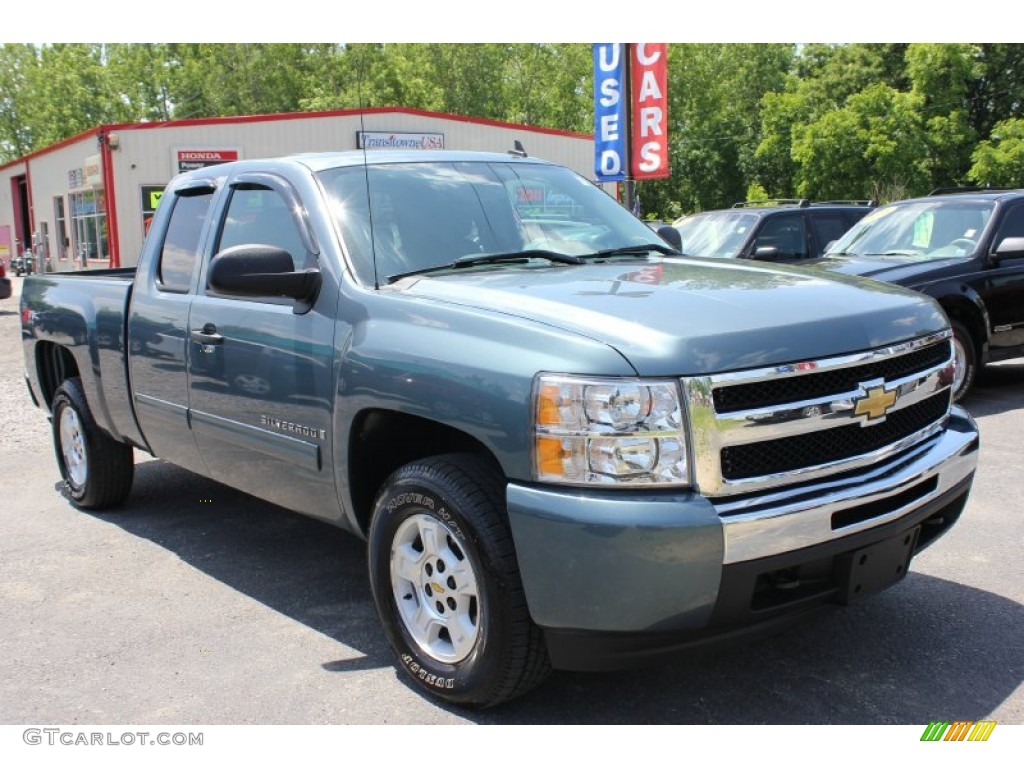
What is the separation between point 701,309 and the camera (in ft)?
10.4

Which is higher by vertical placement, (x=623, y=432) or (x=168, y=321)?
(x=168, y=321)

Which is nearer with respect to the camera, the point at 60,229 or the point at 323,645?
the point at 323,645

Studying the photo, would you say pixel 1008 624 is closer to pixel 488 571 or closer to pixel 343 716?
pixel 488 571

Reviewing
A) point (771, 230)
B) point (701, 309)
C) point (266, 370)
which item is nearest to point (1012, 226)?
point (771, 230)

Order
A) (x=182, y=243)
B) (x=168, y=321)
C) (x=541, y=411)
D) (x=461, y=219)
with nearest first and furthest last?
(x=541, y=411), (x=461, y=219), (x=168, y=321), (x=182, y=243)

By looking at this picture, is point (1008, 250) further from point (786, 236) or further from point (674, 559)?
point (674, 559)

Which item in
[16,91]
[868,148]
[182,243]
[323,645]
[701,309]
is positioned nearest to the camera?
[701,309]

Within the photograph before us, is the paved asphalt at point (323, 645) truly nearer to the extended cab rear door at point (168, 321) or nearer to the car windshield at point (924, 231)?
the extended cab rear door at point (168, 321)

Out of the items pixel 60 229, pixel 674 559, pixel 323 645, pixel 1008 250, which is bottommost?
pixel 323 645

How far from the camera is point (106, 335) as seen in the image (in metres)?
5.30

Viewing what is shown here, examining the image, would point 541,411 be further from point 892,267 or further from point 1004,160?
point 1004,160

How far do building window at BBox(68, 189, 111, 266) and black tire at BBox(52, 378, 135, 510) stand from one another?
86.8ft

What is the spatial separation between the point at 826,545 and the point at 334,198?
2.33 m

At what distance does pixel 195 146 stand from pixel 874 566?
1153 inches
